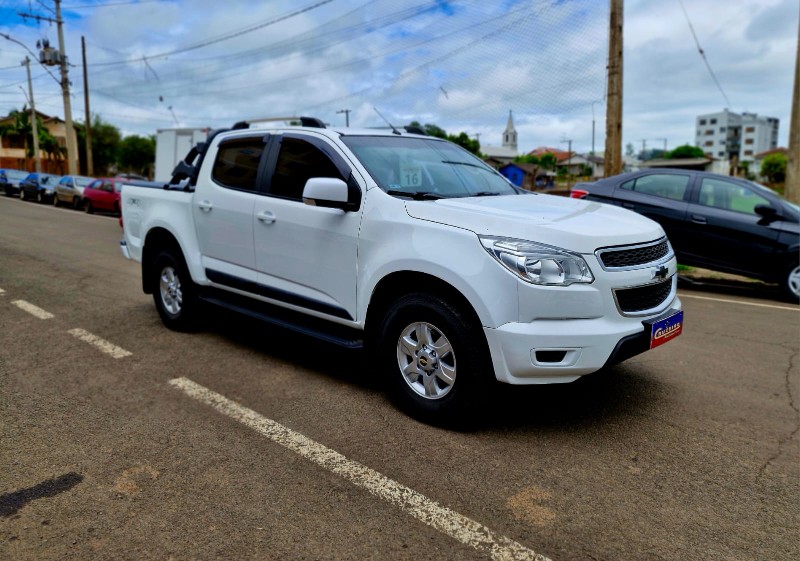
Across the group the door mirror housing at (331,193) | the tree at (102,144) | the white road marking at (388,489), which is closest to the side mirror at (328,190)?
the door mirror housing at (331,193)

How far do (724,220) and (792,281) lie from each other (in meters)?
1.16

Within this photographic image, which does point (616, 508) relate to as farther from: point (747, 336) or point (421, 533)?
point (747, 336)

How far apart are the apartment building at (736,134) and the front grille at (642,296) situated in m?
155

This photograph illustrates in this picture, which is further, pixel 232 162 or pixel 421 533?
pixel 232 162

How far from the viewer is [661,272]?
384 cm

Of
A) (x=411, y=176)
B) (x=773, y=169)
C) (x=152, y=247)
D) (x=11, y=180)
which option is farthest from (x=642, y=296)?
(x=773, y=169)

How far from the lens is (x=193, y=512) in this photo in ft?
9.25

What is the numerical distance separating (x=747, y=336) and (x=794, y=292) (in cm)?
274

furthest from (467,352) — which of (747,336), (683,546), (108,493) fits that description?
(747,336)

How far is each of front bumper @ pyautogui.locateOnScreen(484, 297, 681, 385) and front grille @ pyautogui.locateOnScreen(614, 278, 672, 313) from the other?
14 cm

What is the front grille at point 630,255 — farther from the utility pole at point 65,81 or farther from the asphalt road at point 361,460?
the utility pole at point 65,81

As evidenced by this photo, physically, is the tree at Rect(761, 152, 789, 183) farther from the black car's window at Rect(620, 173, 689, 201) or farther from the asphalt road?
the asphalt road

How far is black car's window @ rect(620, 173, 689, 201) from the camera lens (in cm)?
898

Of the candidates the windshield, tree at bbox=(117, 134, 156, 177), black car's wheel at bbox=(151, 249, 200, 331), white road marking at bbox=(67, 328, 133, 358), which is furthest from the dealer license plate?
tree at bbox=(117, 134, 156, 177)
